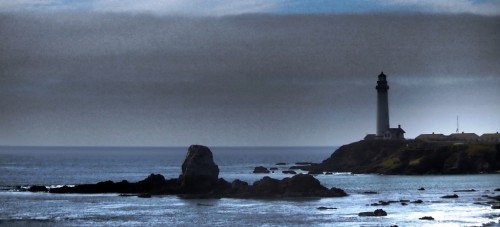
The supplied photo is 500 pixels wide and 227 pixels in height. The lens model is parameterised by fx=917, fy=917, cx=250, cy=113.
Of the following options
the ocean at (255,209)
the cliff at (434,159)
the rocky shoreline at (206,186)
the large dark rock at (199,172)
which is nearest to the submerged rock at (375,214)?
the ocean at (255,209)

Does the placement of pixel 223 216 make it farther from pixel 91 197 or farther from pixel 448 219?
pixel 91 197

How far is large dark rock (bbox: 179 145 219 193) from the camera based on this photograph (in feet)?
389

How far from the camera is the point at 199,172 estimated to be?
4673 inches

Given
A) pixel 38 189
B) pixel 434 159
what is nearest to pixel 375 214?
pixel 38 189

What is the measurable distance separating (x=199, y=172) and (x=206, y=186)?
A: 79.7 inches

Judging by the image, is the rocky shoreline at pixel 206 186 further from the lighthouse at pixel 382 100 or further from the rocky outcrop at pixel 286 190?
the lighthouse at pixel 382 100

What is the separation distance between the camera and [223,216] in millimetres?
89062

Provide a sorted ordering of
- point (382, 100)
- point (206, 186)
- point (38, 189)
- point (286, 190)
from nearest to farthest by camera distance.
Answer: point (286, 190), point (206, 186), point (38, 189), point (382, 100)

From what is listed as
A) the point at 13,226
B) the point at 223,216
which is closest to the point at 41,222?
the point at 13,226

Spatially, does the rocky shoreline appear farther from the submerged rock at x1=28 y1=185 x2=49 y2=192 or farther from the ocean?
the ocean

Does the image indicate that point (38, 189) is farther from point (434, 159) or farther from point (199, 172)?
point (434, 159)

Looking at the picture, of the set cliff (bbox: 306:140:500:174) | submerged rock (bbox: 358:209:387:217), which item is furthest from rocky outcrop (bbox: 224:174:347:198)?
cliff (bbox: 306:140:500:174)

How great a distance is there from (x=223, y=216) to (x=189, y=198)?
24.4 m

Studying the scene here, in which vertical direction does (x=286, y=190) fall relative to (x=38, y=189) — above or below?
below
